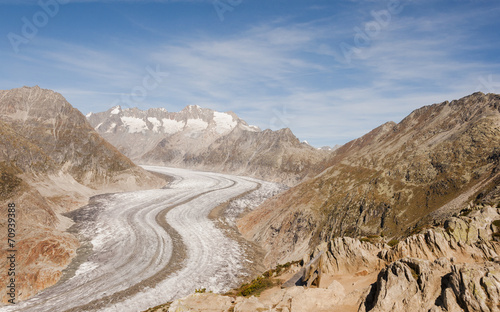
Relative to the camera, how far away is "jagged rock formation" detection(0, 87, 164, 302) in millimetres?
37312

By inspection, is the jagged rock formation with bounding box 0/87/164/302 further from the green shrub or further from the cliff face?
the cliff face

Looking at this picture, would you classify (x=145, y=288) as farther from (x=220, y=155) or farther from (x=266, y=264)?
(x=220, y=155)

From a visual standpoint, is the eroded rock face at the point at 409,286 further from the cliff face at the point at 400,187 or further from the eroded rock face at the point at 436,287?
the cliff face at the point at 400,187

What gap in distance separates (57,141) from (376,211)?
103781mm

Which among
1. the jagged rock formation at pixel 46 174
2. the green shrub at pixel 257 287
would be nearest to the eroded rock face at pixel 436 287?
the green shrub at pixel 257 287

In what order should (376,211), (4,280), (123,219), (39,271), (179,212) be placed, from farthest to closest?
(179,212) < (123,219) < (376,211) < (39,271) < (4,280)

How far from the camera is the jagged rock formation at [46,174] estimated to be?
37.3 metres

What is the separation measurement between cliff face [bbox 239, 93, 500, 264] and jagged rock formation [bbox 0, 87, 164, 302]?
1217 inches

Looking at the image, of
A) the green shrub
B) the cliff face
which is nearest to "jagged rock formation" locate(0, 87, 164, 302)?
the green shrub

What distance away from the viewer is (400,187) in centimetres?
4047

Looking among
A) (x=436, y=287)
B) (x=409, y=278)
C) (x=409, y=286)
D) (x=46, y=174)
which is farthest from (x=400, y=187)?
(x=46, y=174)

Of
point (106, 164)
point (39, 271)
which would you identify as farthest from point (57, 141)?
point (39, 271)

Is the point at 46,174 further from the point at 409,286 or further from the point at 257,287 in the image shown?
the point at 409,286

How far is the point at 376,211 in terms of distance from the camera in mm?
38125
